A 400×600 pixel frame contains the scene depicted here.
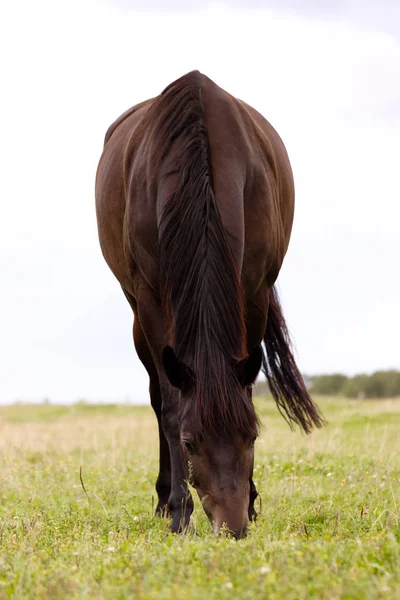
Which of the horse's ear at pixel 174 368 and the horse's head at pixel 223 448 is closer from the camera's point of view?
the horse's head at pixel 223 448

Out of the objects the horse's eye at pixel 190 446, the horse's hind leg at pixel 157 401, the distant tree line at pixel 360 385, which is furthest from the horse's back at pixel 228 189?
the distant tree line at pixel 360 385

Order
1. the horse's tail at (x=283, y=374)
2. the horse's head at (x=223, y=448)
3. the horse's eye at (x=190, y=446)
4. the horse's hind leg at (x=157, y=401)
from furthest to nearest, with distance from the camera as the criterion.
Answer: the horse's tail at (x=283, y=374)
the horse's hind leg at (x=157, y=401)
the horse's eye at (x=190, y=446)
the horse's head at (x=223, y=448)

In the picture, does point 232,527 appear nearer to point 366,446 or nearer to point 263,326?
point 263,326

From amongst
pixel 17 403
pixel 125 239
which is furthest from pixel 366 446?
pixel 17 403

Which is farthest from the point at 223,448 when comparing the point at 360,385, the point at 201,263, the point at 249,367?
the point at 360,385

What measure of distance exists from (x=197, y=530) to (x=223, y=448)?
4.15 ft

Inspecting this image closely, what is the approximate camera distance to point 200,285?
15.7 feet

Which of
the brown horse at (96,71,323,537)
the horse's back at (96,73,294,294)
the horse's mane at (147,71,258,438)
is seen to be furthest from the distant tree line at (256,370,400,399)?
the horse's mane at (147,71,258,438)

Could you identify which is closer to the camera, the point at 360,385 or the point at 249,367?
the point at 249,367

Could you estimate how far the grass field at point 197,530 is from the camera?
324 cm

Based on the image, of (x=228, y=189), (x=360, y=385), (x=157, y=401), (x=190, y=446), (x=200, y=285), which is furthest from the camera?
(x=360, y=385)

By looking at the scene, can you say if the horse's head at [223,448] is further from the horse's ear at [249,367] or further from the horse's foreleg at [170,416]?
the horse's foreleg at [170,416]

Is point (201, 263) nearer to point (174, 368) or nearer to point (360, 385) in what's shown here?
point (174, 368)

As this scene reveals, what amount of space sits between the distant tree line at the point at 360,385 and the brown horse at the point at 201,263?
2467 centimetres
